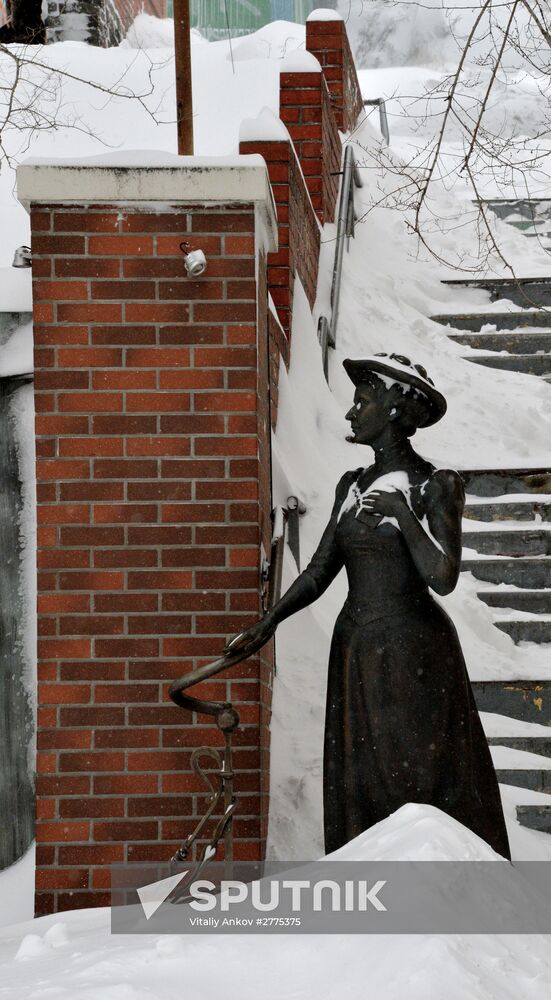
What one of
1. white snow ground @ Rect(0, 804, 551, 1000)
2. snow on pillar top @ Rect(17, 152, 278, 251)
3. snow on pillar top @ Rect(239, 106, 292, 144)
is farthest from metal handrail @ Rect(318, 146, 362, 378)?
white snow ground @ Rect(0, 804, 551, 1000)

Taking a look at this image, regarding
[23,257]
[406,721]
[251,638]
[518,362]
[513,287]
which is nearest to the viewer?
[406,721]

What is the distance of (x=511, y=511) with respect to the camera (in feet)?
24.2

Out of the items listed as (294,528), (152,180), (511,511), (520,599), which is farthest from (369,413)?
(511,511)

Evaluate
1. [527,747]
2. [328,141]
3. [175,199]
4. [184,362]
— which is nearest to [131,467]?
[184,362]

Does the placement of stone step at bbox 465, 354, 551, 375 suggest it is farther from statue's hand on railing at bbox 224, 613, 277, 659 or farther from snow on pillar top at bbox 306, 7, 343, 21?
statue's hand on railing at bbox 224, 613, 277, 659

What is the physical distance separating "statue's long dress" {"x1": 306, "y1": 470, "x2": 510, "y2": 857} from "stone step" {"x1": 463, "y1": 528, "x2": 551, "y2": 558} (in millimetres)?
3394

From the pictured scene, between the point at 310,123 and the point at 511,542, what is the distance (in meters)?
3.01

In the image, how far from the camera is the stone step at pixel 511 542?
7.19 meters

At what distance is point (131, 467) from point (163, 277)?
2.02 ft

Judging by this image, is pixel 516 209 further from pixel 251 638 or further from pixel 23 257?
pixel 251 638

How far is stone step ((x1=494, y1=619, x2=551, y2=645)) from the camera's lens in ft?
22.2

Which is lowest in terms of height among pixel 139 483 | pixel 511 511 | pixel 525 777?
pixel 525 777

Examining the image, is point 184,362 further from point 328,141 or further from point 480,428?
point 328,141

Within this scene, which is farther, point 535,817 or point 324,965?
point 535,817
